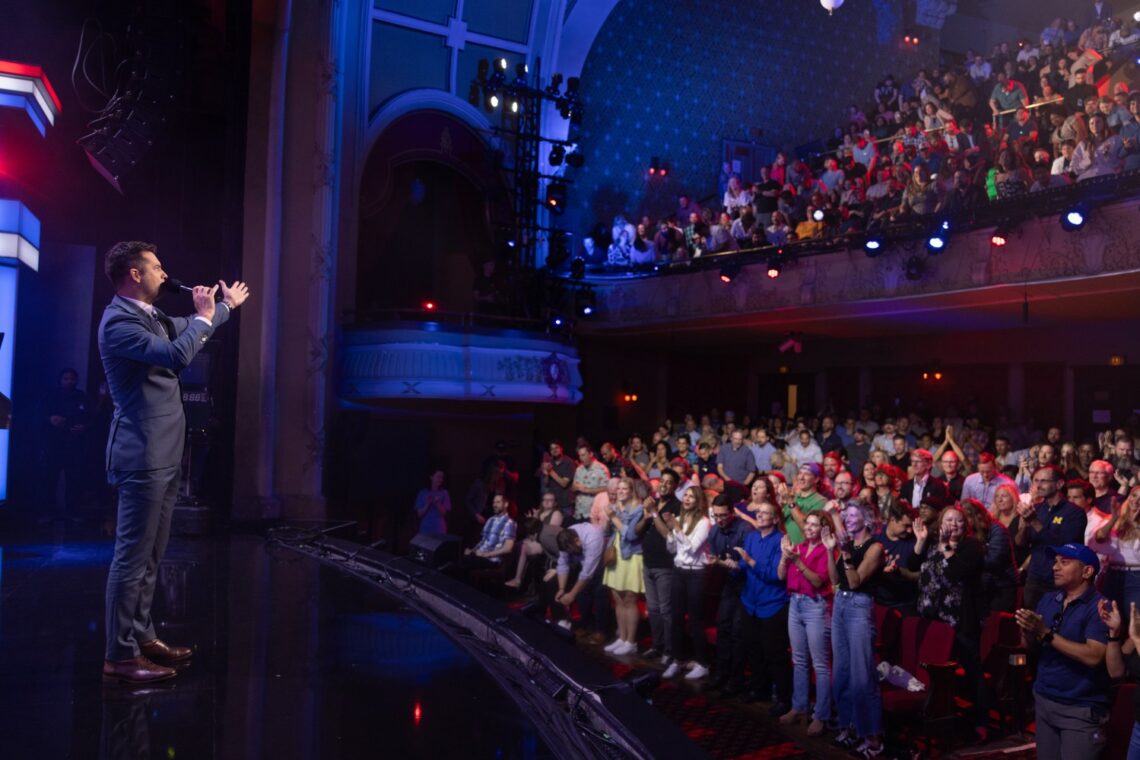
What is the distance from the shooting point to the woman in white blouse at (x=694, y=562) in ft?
24.4

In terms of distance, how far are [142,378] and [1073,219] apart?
27.0 feet

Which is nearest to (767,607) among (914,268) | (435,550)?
(435,550)

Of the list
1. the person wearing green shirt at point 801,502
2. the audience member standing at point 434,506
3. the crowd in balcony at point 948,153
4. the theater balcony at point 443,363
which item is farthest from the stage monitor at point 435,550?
the crowd in balcony at point 948,153

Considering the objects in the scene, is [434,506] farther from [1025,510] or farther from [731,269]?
[1025,510]

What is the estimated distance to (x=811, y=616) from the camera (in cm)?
614

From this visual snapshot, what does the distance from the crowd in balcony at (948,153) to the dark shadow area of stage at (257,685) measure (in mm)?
7472

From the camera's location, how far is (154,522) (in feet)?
11.1

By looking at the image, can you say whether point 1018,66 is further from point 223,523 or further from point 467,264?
point 223,523

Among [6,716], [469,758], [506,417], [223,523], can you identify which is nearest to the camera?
[469,758]

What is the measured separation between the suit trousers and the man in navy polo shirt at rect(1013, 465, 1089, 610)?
5209 mm

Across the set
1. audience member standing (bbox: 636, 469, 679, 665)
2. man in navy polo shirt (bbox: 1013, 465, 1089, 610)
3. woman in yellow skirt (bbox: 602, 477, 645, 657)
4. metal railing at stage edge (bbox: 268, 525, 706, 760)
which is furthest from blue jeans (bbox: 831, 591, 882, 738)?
woman in yellow skirt (bbox: 602, 477, 645, 657)

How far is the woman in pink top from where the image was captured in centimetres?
604

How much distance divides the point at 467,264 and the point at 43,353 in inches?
274

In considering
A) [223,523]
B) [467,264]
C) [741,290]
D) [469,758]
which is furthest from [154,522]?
[467,264]
